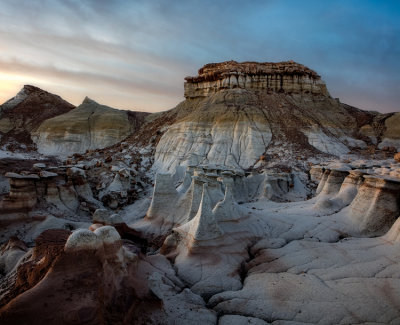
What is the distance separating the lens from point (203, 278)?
8883 millimetres

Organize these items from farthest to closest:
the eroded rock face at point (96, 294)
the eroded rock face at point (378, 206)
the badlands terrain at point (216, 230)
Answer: the eroded rock face at point (378, 206), the badlands terrain at point (216, 230), the eroded rock face at point (96, 294)

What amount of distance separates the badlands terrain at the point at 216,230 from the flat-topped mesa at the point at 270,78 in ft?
21.2

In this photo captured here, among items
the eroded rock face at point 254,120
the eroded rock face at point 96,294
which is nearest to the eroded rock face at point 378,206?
the eroded rock face at point 96,294

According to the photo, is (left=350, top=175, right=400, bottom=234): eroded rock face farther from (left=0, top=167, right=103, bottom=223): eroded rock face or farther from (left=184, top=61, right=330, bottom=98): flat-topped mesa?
(left=184, top=61, right=330, bottom=98): flat-topped mesa

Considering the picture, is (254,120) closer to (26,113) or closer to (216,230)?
(216,230)

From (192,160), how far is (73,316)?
24323mm

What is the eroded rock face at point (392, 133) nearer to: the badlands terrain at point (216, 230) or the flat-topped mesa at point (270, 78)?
the badlands terrain at point (216, 230)

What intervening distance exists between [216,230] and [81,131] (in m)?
37.1

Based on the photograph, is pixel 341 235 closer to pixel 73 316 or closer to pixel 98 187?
pixel 73 316

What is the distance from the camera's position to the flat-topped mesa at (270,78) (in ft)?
134

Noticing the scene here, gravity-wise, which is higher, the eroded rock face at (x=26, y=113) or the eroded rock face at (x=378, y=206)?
the eroded rock face at (x=26, y=113)

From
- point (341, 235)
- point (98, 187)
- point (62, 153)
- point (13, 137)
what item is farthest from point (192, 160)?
point (13, 137)

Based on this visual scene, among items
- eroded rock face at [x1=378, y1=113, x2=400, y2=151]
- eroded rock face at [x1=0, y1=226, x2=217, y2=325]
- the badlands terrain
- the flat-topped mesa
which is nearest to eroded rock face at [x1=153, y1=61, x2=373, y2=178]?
the flat-topped mesa

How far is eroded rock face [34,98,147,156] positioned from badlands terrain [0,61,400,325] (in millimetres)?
6503
